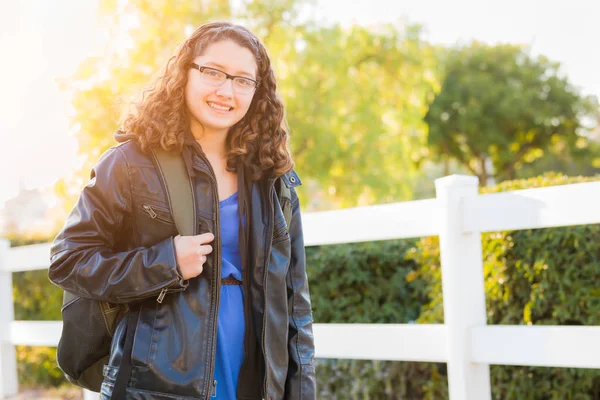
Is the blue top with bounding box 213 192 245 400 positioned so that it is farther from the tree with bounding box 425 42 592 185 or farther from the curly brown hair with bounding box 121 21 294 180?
the tree with bounding box 425 42 592 185

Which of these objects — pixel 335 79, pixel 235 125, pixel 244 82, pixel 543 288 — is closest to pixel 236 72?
pixel 244 82

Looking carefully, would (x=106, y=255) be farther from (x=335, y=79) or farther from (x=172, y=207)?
(x=335, y=79)

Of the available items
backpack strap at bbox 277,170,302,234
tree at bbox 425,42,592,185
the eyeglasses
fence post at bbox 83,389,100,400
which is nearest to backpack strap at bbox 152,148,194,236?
the eyeglasses

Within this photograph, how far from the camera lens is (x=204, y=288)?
216 cm

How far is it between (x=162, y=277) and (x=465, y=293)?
162cm

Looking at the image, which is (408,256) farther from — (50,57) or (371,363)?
(50,57)

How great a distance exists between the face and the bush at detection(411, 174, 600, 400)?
80.7 inches

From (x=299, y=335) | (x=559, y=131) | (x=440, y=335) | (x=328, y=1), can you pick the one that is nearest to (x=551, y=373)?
(x=440, y=335)

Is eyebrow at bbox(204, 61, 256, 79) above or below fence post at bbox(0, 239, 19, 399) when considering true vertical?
above

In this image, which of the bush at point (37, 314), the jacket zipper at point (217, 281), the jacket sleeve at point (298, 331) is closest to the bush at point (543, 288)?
the jacket sleeve at point (298, 331)

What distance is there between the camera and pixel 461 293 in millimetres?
3242

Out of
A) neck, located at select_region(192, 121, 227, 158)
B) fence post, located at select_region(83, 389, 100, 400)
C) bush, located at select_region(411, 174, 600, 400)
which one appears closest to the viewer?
neck, located at select_region(192, 121, 227, 158)

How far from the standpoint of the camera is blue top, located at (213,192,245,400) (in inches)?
87.2

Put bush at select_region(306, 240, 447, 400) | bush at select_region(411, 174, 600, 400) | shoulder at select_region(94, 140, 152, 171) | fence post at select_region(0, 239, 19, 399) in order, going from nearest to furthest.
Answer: shoulder at select_region(94, 140, 152, 171) → bush at select_region(411, 174, 600, 400) → bush at select_region(306, 240, 447, 400) → fence post at select_region(0, 239, 19, 399)
